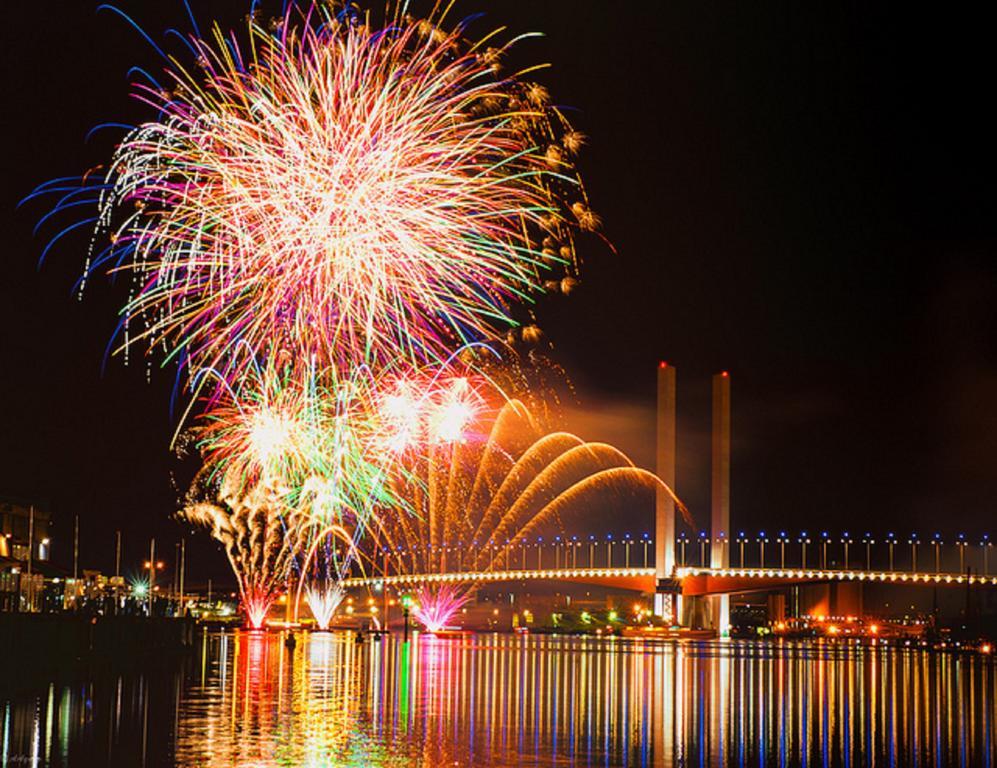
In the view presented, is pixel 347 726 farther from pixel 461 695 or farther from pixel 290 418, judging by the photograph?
pixel 290 418

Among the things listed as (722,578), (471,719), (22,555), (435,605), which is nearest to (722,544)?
(722,578)

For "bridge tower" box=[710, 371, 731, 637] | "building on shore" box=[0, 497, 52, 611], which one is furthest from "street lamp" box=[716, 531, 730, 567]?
"building on shore" box=[0, 497, 52, 611]

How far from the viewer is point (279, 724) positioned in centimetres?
2828

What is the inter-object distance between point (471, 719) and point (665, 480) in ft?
424

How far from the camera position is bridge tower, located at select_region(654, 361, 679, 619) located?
15509cm

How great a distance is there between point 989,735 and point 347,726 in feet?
50.0

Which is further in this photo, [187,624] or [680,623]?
[680,623]

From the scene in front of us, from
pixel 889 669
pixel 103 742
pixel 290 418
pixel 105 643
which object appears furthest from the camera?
pixel 889 669

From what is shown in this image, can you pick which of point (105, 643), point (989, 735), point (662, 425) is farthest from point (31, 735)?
point (662, 425)

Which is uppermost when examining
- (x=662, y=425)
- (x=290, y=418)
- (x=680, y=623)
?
(x=662, y=425)

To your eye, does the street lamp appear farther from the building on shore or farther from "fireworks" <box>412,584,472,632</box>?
the building on shore

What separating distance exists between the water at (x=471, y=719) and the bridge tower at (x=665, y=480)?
9871 centimetres

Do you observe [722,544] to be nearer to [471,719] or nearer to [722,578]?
[722,578]

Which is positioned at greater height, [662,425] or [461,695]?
[662,425]
